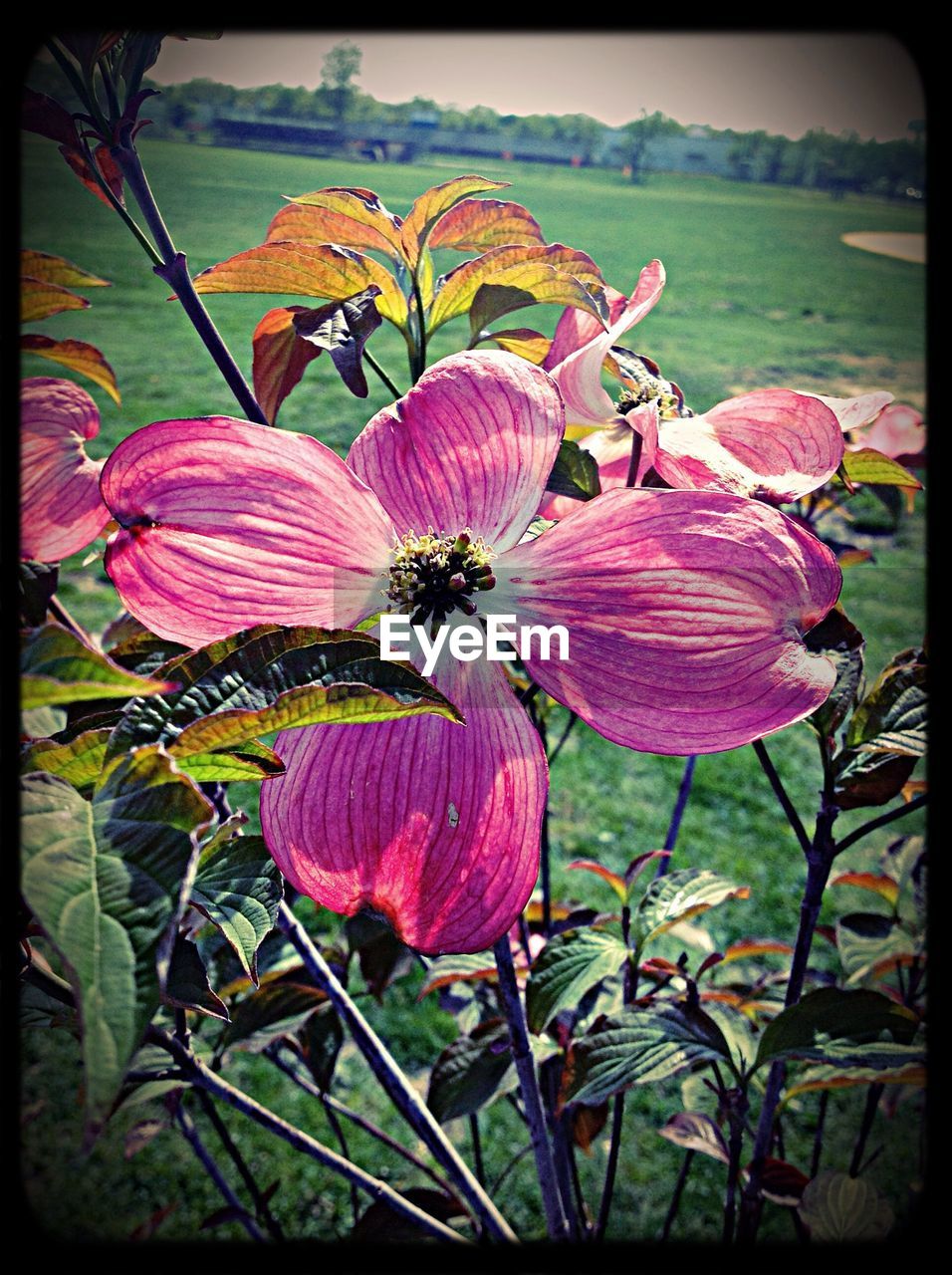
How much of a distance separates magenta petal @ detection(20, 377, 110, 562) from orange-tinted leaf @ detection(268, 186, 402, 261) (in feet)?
0.34

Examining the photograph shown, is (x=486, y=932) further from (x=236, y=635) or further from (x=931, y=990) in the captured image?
(x=931, y=990)

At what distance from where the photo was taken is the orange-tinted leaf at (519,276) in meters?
0.33

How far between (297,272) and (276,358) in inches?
1.8

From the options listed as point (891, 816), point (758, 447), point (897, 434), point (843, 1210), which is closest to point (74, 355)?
point (758, 447)

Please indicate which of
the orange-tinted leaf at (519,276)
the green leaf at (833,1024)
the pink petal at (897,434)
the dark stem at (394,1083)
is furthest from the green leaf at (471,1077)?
the pink petal at (897,434)

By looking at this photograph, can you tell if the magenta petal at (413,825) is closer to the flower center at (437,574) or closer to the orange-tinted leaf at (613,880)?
the flower center at (437,574)

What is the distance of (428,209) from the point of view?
37 cm

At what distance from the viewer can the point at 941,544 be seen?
0.38 meters

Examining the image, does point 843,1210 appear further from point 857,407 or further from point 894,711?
point 857,407

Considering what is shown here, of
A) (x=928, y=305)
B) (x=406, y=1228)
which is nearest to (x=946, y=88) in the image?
(x=928, y=305)

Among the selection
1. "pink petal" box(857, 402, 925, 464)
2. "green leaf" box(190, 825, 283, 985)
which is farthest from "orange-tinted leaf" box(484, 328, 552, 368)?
"pink petal" box(857, 402, 925, 464)

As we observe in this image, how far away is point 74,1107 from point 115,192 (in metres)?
1.04

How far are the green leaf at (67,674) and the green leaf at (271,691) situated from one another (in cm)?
2

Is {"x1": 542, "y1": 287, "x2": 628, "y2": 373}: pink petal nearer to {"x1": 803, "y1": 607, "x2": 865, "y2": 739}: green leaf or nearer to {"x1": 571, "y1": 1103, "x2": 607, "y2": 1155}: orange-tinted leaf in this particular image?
{"x1": 803, "y1": 607, "x2": 865, "y2": 739}: green leaf
